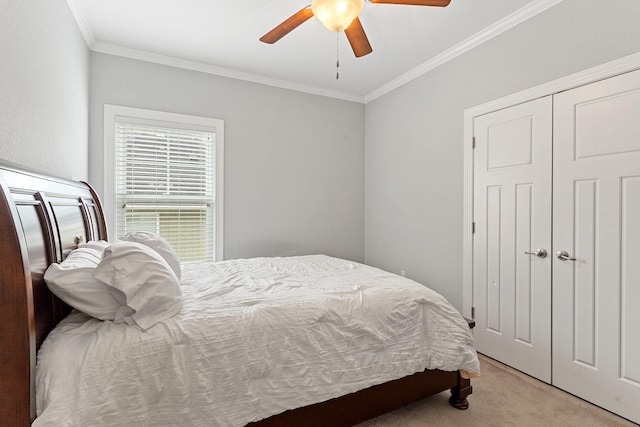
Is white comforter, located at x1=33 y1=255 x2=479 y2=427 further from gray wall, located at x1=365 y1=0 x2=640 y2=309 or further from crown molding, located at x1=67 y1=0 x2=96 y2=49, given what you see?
crown molding, located at x1=67 y1=0 x2=96 y2=49

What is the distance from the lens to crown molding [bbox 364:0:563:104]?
241 centimetres

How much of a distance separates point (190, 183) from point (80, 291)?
227 centimetres

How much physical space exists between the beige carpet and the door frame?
81 cm

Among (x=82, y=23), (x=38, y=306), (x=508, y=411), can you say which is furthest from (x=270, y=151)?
(x=508, y=411)

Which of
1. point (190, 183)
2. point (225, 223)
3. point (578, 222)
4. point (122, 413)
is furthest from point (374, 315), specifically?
point (190, 183)

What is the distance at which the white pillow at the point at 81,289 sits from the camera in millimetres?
1273

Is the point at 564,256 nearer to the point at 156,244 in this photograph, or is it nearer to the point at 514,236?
the point at 514,236

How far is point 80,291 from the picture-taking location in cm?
131

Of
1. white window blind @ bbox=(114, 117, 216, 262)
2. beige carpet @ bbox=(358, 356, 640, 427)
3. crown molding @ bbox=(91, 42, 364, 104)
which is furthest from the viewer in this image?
white window blind @ bbox=(114, 117, 216, 262)

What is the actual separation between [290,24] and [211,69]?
5.80 feet

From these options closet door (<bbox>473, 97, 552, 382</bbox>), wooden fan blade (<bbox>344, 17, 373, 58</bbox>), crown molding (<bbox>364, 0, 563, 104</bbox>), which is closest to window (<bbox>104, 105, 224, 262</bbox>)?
wooden fan blade (<bbox>344, 17, 373, 58</bbox>)

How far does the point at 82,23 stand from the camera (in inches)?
103

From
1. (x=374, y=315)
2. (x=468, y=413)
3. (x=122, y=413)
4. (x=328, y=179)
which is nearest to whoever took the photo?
(x=122, y=413)

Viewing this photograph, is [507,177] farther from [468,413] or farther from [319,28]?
[319,28]
